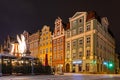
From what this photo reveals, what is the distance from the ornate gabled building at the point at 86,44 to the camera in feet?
202

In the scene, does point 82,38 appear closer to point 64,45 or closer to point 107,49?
point 64,45

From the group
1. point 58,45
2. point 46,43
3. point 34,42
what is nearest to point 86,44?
point 58,45

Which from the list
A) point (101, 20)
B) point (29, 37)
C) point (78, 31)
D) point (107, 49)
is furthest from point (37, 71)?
point (29, 37)

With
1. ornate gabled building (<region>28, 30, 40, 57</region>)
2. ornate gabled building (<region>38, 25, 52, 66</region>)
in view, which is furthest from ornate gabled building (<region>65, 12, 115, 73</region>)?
ornate gabled building (<region>28, 30, 40, 57</region>)

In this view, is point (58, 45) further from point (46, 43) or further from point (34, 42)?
point (34, 42)

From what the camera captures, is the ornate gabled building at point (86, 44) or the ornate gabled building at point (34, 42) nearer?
the ornate gabled building at point (86, 44)

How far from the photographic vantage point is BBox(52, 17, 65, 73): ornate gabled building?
72562mm

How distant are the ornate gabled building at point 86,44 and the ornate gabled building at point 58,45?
5.77 feet

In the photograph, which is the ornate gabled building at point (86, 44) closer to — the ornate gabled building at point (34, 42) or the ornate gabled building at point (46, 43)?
the ornate gabled building at point (46, 43)

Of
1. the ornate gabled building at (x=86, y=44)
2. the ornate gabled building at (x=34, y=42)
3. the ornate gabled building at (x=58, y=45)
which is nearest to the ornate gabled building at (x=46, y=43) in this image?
the ornate gabled building at (x=34, y=42)

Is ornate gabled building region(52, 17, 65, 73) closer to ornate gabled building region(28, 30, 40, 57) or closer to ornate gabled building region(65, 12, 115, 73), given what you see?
ornate gabled building region(65, 12, 115, 73)

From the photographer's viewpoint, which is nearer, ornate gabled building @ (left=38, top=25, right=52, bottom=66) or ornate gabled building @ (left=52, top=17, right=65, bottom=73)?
ornate gabled building @ (left=52, top=17, right=65, bottom=73)

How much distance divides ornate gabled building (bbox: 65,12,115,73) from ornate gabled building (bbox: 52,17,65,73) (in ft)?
5.77

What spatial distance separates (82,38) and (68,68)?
992 cm
